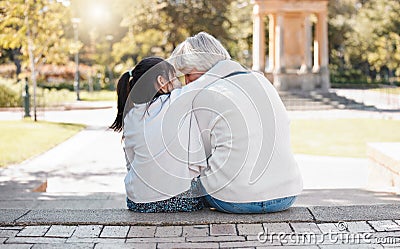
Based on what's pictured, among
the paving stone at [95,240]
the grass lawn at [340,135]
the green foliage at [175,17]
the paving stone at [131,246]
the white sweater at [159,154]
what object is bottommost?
the grass lawn at [340,135]

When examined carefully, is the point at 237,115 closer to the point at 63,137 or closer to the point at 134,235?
the point at 134,235

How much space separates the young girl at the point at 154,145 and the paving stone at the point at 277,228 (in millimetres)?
668

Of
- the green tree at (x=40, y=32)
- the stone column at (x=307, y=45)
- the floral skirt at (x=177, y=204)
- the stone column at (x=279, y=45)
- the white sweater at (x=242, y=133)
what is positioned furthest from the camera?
the stone column at (x=307, y=45)

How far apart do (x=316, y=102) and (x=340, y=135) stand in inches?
505

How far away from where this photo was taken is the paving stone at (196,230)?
15.2 feet

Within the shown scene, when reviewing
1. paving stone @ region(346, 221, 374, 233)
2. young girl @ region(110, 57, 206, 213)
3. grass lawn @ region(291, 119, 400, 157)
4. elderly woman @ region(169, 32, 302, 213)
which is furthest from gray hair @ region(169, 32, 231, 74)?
grass lawn @ region(291, 119, 400, 157)

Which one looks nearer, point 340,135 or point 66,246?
point 66,246

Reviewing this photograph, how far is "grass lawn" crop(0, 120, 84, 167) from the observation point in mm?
14083

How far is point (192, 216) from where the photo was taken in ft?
16.7

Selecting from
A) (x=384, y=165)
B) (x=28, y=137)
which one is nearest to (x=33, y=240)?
(x=384, y=165)

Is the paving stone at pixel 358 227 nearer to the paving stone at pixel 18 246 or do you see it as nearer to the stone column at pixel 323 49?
the paving stone at pixel 18 246

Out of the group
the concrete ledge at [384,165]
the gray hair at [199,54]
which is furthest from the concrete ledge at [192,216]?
the concrete ledge at [384,165]

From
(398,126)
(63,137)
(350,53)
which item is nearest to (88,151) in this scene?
(63,137)

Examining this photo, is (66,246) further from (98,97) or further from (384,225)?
(98,97)
